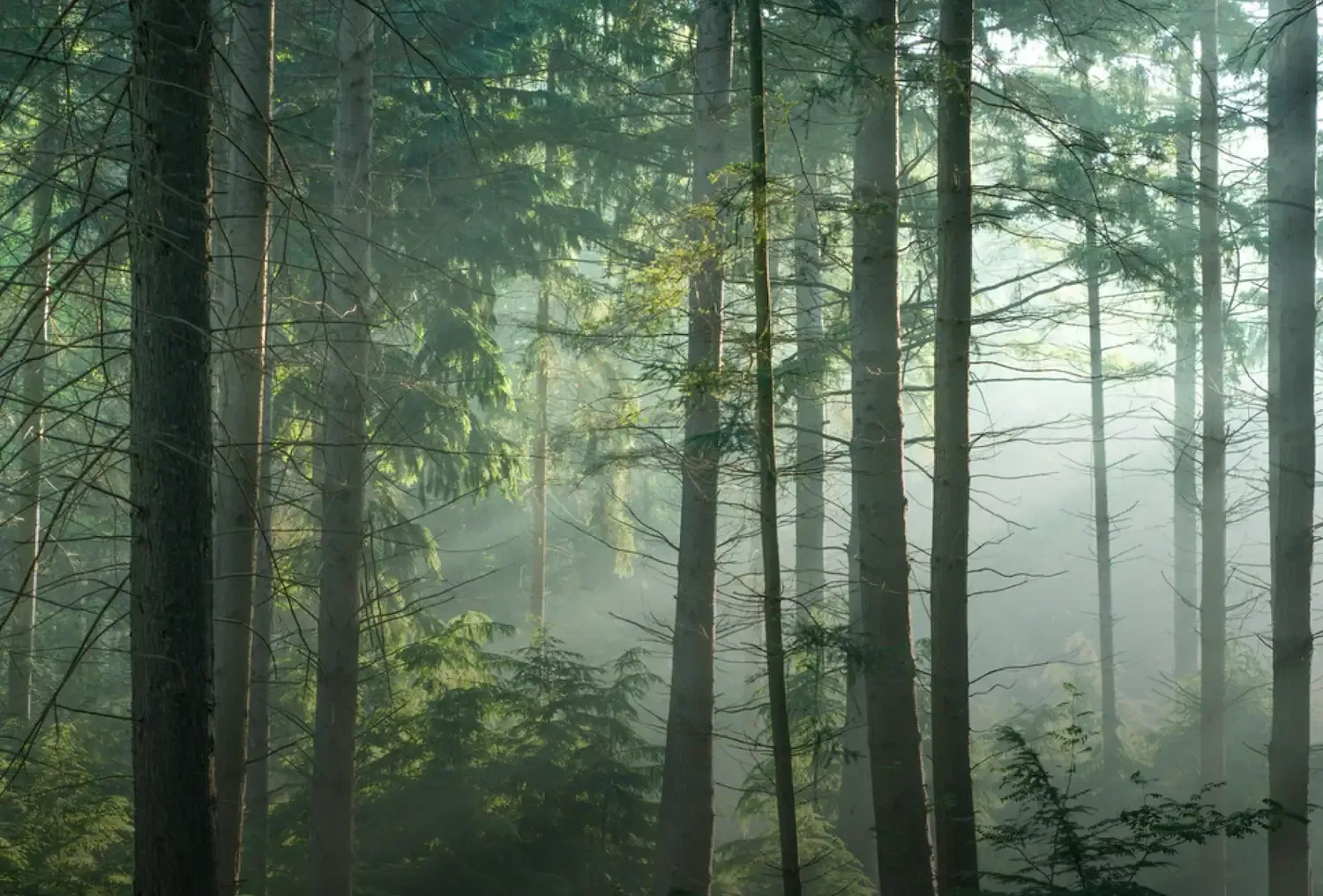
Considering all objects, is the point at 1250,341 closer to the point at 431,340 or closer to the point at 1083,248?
the point at 1083,248

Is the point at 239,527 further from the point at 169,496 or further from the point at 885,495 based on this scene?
the point at 885,495

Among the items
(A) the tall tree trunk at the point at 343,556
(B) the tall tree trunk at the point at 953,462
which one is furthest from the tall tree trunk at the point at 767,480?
(A) the tall tree trunk at the point at 343,556

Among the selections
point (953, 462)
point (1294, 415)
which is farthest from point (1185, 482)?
point (953, 462)

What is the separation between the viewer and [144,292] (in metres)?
4.05

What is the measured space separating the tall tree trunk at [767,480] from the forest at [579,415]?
34 millimetres

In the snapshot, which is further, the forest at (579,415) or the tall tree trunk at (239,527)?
the tall tree trunk at (239,527)

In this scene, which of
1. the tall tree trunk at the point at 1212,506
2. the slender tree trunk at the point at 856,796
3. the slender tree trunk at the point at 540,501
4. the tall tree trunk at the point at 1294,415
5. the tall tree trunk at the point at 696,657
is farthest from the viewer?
the slender tree trunk at the point at 540,501

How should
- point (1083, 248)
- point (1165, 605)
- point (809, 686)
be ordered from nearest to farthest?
1. point (809, 686)
2. point (1083, 248)
3. point (1165, 605)

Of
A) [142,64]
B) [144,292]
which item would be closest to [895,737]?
[144,292]

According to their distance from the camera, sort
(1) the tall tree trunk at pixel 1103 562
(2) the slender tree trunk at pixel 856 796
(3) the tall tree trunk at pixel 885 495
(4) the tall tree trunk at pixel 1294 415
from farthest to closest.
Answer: (1) the tall tree trunk at pixel 1103 562 → (2) the slender tree trunk at pixel 856 796 → (4) the tall tree trunk at pixel 1294 415 → (3) the tall tree trunk at pixel 885 495

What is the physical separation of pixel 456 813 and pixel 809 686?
411 cm

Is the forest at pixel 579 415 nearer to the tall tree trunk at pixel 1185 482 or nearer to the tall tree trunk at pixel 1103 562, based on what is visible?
the tall tree trunk at pixel 1103 562

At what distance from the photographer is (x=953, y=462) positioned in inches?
274

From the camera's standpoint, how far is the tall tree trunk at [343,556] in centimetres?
816
